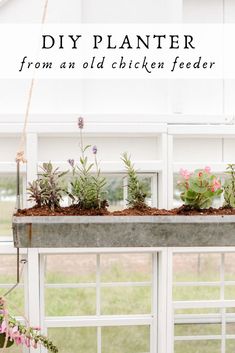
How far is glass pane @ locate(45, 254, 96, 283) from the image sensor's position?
228 inches

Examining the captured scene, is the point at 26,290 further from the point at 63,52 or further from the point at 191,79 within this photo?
the point at 191,79

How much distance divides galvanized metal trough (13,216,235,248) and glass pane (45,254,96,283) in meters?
3.97

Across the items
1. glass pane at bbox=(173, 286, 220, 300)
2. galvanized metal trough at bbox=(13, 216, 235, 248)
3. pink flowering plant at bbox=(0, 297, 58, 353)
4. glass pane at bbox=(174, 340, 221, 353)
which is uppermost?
galvanized metal trough at bbox=(13, 216, 235, 248)

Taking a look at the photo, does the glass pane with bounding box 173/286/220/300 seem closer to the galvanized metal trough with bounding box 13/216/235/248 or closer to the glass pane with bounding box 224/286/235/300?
the glass pane with bounding box 224/286/235/300

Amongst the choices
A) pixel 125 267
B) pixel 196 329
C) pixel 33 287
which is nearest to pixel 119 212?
pixel 33 287

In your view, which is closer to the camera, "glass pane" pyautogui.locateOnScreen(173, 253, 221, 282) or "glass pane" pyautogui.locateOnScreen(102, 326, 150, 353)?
"glass pane" pyautogui.locateOnScreen(102, 326, 150, 353)

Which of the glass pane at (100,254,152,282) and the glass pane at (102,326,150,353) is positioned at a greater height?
the glass pane at (102,326,150,353)

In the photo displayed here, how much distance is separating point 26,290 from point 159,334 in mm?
785

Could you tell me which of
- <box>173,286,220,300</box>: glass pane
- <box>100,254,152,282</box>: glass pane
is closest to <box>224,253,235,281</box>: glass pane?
<box>173,286,220,300</box>: glass pane

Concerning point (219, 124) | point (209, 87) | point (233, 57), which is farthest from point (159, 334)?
point (233, 57)

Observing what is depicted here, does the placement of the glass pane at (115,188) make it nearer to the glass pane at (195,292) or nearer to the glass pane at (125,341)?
the glass pane at (125,341)

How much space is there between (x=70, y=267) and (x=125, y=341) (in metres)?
3.00

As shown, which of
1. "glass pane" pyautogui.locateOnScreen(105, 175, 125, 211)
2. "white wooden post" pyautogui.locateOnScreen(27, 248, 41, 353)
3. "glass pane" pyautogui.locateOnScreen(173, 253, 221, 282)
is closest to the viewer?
"white wooden post" pyautogui.locateOnScreen(27, 248, 41, 353)

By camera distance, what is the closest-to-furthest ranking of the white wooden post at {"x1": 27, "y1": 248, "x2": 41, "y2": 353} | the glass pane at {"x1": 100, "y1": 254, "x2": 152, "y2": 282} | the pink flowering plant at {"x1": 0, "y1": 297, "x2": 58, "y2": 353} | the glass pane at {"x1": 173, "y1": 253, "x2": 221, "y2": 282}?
the pink flowering plant at {"x1": 0, "y1": 297, "x2": 58, "y2": 353} → the white wooden post at {"x1": 27, "y1": 248, "x2": 41, "y2": 353} → the glass pane at {"x1": 173, "y1": 253, "x2": 221, "y2": 282} → the glass pane at {"x1": 100, "y1": 254, "x2": 152, "y2": 282}
